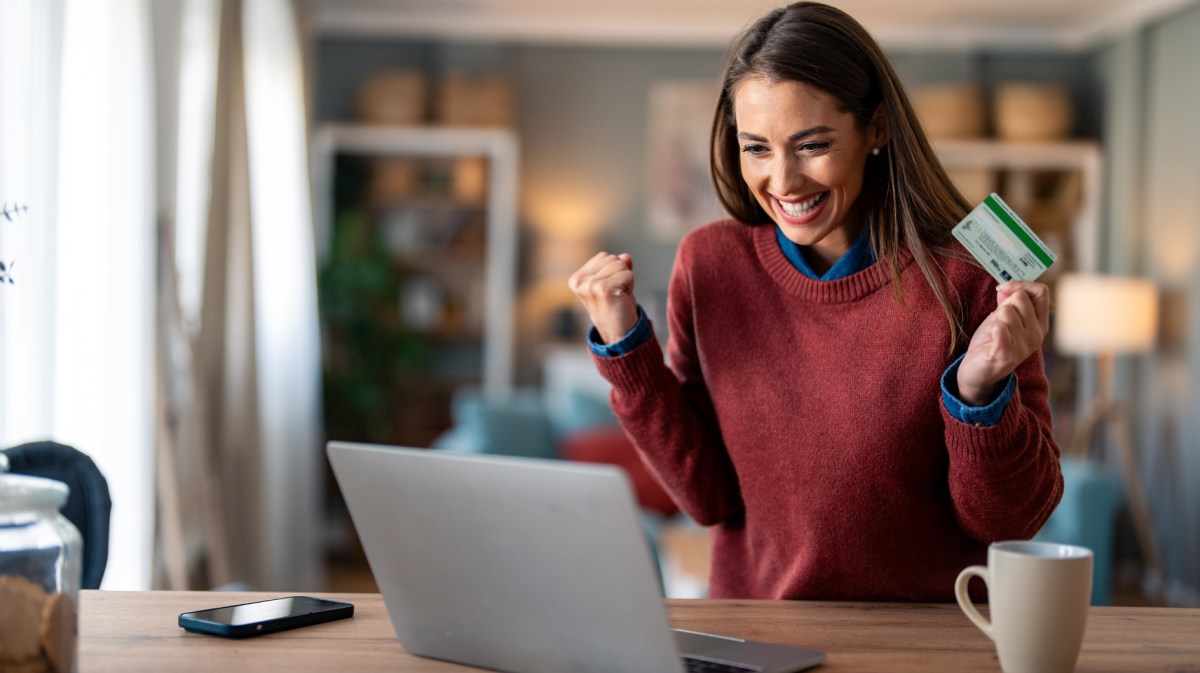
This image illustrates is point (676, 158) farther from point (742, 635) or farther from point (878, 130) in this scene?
point (742, 635)

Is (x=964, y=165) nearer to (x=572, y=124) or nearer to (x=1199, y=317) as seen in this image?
(x=1199, y=317)

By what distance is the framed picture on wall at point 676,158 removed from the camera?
676 cm

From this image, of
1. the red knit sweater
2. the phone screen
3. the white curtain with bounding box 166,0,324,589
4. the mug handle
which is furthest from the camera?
the white curtain with bounding box 166,0,324,589

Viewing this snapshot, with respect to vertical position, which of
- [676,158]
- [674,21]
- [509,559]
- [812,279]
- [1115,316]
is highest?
[674,21]

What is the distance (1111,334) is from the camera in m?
5.42

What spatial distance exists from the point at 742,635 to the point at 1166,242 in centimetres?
525

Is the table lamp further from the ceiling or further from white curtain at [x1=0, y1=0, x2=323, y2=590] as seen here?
white curtain at [x1=0, y1=0, x2=323, y2=590]

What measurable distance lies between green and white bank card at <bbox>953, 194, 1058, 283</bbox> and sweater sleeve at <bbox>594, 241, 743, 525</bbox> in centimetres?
39

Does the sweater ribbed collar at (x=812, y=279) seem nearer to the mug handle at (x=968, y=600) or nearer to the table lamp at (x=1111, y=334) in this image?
the mug handle at (x=968, y=600)

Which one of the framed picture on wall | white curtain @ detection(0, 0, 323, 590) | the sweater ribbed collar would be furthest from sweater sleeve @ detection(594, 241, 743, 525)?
the framed picture on wall

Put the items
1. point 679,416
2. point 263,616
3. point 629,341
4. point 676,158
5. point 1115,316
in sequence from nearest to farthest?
point 263,616 → point 629,341 → point 679,416 → point 1115,316 → point 676,158

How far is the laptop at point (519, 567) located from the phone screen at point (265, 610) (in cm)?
14

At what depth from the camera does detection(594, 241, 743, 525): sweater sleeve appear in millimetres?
1420

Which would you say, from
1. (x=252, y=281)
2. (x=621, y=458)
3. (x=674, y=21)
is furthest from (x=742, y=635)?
(x=674, y=21)
